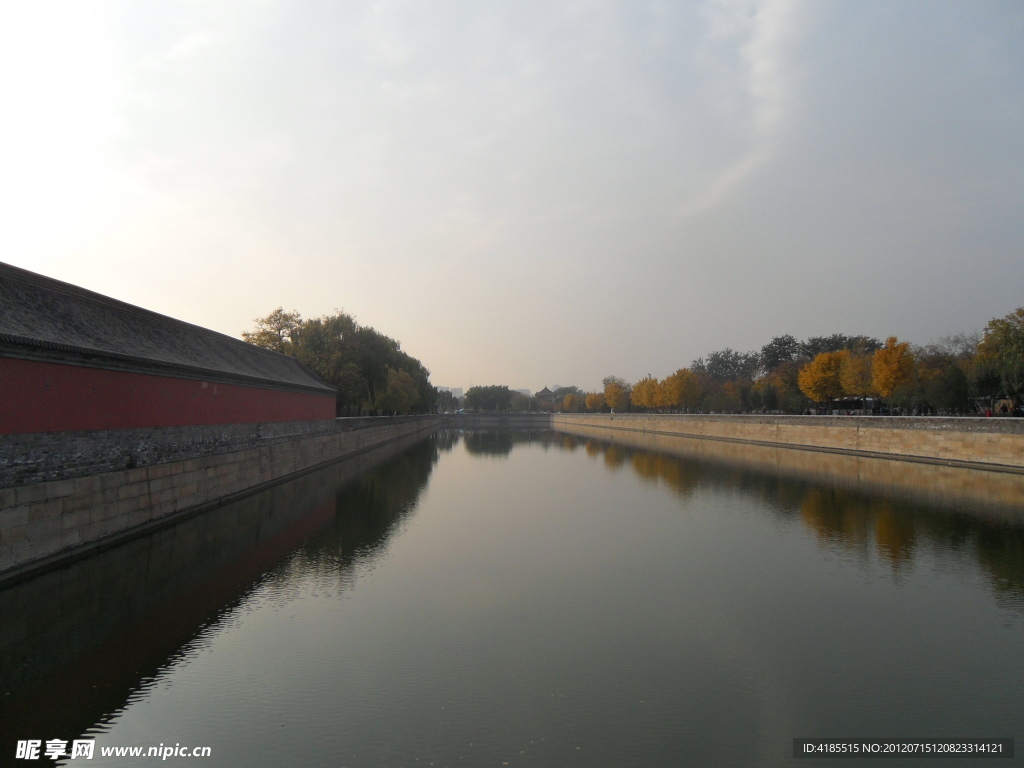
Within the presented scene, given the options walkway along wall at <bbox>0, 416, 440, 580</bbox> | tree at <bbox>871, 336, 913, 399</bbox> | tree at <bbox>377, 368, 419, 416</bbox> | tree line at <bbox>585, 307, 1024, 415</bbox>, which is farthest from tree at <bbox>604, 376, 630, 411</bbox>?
walkway along wall at <bbox>0, 416, 440, 580</bbox>

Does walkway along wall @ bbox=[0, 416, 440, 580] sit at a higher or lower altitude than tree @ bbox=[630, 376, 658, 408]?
lower

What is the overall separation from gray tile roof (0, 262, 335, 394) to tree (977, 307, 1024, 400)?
111ft

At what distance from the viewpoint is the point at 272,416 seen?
24.5 metres

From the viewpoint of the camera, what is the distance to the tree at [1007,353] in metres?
29.1

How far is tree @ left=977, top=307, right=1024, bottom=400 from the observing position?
95.6 feet

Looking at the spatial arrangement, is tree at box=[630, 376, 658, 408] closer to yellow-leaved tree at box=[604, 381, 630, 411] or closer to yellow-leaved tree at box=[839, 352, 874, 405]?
yellow-leaved tree at box=[604, 381, 630, 411]

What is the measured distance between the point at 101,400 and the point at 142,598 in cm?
515

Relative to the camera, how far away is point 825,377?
4650 cm

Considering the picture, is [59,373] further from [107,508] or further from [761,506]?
[761,506]

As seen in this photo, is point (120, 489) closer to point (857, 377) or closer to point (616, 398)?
point (857, 377)

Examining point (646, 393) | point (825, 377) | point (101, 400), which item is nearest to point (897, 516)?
point (101, 400)

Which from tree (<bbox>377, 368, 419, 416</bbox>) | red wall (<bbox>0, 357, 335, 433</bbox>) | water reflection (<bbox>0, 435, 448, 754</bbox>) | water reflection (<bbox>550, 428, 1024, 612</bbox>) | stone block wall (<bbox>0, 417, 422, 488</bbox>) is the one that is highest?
tree (<bbox>377, 368, 419, 416</bbox>)

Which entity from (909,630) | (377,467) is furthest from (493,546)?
(377,467)

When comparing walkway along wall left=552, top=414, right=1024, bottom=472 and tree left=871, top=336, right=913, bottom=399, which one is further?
tree left=871, top=336, right=913, bottom=399
